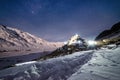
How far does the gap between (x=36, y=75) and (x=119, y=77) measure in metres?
4.86

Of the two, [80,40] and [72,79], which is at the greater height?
[80,40]

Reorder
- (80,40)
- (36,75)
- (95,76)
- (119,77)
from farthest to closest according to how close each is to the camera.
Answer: (80,40) < (36,75) < (95,76) < (119,77)

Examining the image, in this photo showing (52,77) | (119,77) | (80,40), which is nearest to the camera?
(119,77)

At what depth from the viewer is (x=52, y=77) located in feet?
23.8

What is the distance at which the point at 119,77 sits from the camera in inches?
224

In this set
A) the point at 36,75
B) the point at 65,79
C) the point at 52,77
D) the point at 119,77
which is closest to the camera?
the point at 119,77

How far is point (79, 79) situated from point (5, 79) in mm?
5067

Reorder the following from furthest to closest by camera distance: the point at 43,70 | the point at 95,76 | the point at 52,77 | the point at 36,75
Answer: the point at 43,70 → the point at 36,75 → the point at 52,77 → the point at 95,76

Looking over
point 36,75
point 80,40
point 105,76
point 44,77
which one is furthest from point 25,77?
point 80,40

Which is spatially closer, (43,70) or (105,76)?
(105,76)

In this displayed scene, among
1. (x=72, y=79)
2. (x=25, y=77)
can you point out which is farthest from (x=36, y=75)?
(x=72, y=79)

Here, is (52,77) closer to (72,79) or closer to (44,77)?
(44,77)

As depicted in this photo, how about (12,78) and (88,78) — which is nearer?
(88,78)

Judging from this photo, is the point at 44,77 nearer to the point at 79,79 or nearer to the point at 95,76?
the point at 79,79
